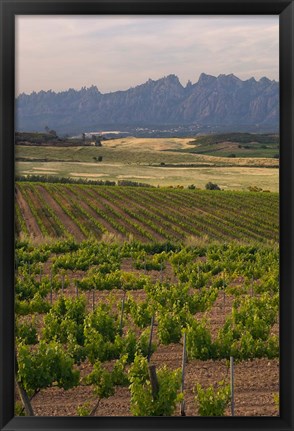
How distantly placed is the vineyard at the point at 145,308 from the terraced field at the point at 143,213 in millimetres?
23

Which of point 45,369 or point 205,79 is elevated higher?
point 205,79

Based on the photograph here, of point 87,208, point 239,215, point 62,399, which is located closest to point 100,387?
point 62,399

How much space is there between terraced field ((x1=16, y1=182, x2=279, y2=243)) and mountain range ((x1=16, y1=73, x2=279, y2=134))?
35.3 inches

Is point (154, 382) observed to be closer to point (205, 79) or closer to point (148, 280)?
point (205, 79)

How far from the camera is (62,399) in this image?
3.77 metres

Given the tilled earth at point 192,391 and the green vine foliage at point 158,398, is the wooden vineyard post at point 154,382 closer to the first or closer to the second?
the green vine foliage at point 158,398

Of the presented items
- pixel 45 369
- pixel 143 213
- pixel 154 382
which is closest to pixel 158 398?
pixel 154 382

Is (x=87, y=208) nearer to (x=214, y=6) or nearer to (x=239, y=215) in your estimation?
(x=239, y=215)
